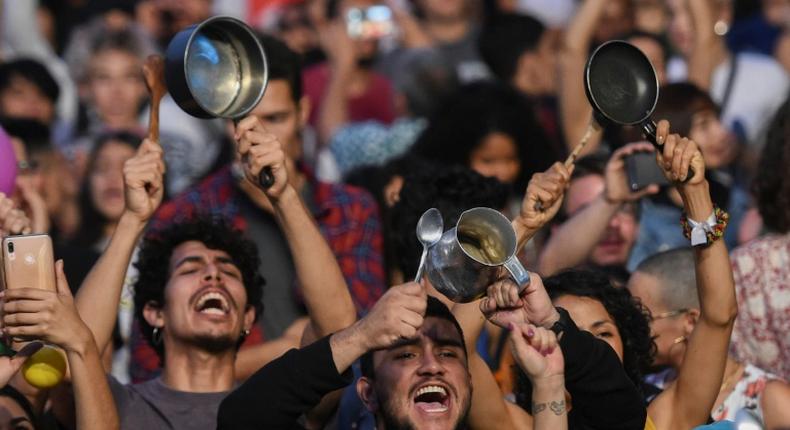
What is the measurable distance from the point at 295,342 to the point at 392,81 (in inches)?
147

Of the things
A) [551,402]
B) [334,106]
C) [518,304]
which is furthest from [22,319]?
[334,106]

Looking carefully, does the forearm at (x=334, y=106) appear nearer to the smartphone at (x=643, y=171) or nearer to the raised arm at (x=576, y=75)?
the raised arm at (x=576, y=75)

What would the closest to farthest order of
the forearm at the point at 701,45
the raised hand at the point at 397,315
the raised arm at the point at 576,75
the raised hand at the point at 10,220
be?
1. the raised hand at the point at 397,315
2. the raised hand at the point at 10,220
3. the raised arm at the point at 576,75
4. the forearm at the point at 701,45

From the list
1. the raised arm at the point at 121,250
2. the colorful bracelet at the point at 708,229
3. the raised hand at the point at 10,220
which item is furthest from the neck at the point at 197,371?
the colorful bracelet at the point at 708,229

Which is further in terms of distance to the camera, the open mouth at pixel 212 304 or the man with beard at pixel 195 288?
the open mouth at pixel 212 304

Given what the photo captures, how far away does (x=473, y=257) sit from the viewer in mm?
5391

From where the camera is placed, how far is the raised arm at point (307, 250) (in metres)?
6.05

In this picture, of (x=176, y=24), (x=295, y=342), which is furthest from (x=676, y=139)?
(x=176, y=24)

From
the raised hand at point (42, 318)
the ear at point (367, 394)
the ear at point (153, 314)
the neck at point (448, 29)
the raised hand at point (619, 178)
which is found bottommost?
the ear at point (367, 394)

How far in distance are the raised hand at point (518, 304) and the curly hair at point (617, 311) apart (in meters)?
0.85

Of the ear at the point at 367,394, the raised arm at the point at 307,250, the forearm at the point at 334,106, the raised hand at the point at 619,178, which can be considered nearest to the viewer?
the ear at the point at 367,394

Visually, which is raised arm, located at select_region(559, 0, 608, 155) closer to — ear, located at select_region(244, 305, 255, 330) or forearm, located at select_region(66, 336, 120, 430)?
ear, located at select_region(244, 305, 255, 330)

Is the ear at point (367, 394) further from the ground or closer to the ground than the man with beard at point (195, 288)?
closer to the ground

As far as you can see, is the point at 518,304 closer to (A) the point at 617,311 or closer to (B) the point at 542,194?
(B) the point at 542,194
